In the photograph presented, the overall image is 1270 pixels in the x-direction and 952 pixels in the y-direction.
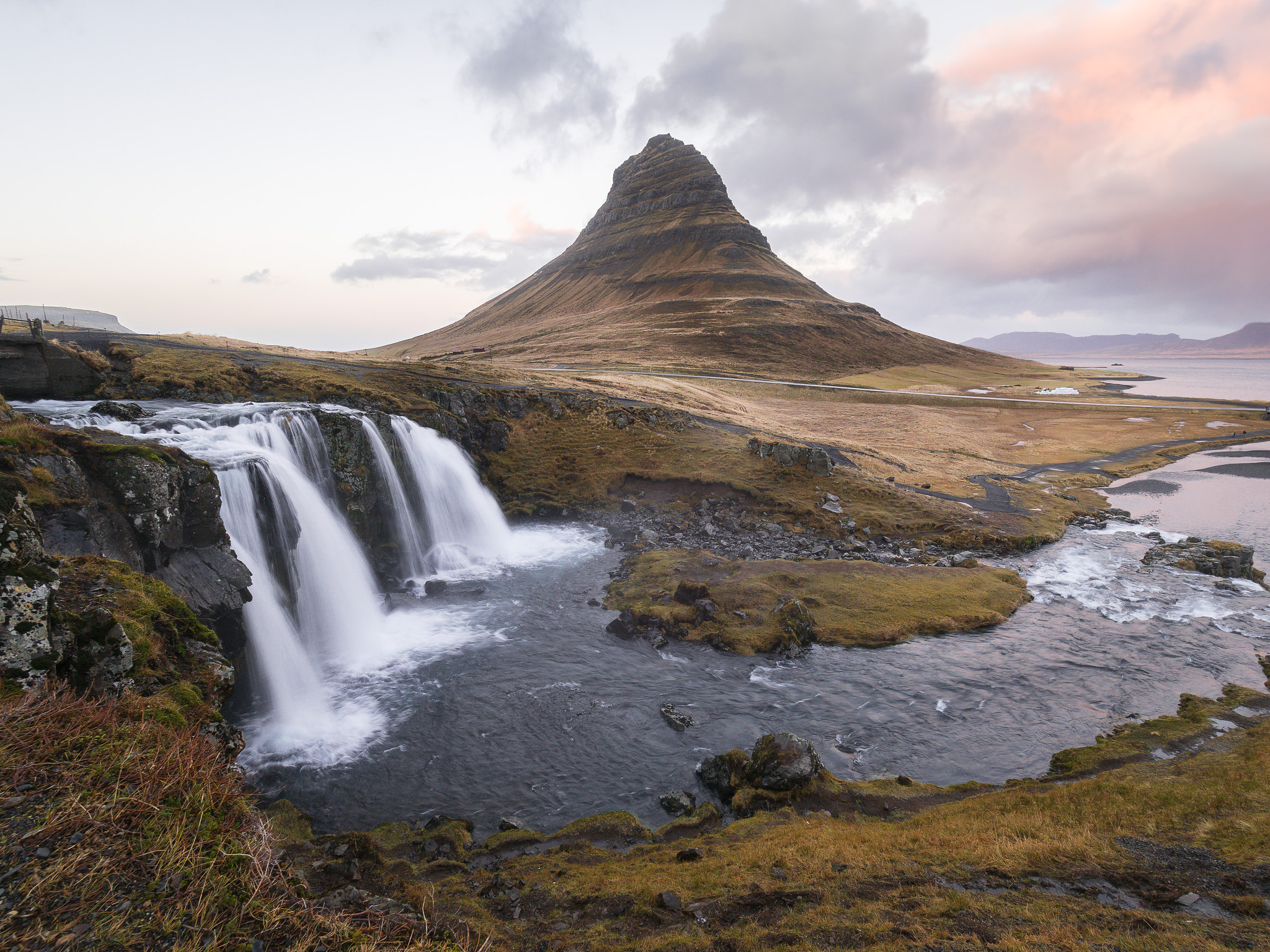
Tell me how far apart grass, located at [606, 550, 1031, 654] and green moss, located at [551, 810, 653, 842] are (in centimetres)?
1081

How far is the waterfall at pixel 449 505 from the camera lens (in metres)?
37.1

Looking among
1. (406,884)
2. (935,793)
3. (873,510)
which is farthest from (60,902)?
(873,510)

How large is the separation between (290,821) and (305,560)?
1425 cm

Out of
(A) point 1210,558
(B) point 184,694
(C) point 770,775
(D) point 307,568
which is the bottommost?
(C) point 770,775

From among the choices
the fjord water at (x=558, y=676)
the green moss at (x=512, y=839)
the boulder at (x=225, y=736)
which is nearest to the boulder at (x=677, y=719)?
the fjord water at (x=558, y=676)

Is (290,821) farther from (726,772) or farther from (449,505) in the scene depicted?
(449,505)

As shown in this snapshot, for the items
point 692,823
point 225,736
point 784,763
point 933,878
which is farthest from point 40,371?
point 933,878

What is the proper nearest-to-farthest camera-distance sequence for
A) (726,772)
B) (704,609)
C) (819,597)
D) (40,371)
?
(726,772) < (704,609) < (819,597) < (40,371)

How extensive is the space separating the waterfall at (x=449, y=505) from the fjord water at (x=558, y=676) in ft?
5.81

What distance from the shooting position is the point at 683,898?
11.4 metres

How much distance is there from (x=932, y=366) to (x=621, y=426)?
15730 cm

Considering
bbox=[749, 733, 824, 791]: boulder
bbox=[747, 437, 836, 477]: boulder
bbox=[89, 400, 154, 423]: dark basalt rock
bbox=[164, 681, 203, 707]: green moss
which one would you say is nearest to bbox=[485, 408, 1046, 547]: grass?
bbox=[747, 437, 836, 477]: boulder

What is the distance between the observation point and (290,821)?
15.1 metres

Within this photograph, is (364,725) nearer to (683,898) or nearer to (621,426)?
(683,898)
